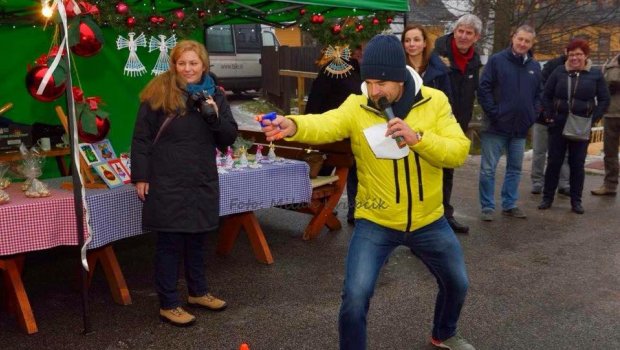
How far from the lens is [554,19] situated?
664 inches

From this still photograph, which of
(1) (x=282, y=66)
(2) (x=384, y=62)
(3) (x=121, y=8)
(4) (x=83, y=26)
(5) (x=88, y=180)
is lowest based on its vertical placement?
(1) (x=282, y=66)

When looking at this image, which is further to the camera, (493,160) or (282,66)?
(282,66)

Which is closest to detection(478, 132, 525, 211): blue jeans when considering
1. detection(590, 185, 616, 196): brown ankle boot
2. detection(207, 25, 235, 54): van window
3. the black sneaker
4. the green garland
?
the black sneaker

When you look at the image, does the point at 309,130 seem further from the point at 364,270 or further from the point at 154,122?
the point at 154,122

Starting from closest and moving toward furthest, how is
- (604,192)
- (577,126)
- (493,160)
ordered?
(493,160)
(577,126)
(604,192)

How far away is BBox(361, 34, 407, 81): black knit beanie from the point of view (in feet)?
10.1

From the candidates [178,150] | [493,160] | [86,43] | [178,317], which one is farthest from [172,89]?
[493,160]

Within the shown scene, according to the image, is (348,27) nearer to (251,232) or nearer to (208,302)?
(251,232)

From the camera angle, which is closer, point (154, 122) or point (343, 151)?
point (154, 122)

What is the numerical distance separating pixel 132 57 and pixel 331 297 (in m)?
3.64

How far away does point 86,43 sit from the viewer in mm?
4543

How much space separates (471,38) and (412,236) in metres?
3.38

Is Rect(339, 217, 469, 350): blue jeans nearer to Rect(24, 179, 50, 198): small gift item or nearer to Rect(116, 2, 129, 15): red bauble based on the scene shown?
Rect(24, 179, 50, 198): small gift item

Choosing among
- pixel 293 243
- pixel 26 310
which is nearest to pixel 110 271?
pixel 26 310
